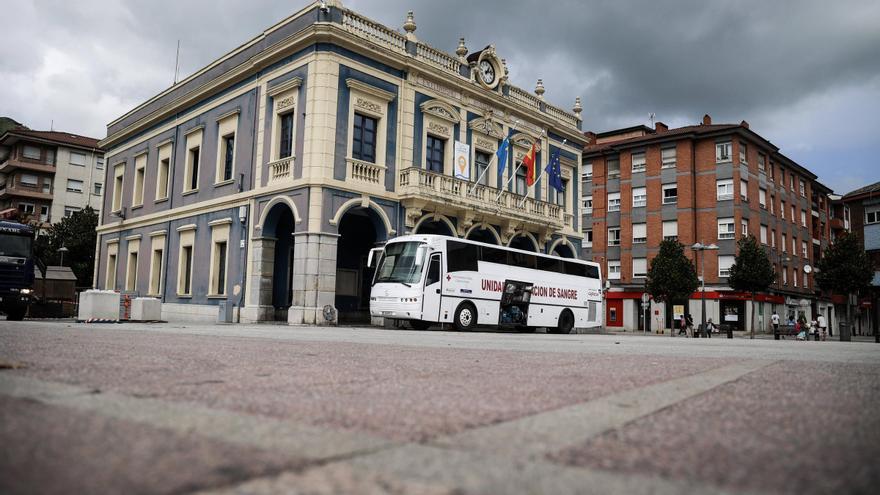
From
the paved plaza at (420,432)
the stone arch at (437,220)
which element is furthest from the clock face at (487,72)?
the paved plaza at (420,432)

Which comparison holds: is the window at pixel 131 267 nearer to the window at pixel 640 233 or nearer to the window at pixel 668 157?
the window at pixel 640 233

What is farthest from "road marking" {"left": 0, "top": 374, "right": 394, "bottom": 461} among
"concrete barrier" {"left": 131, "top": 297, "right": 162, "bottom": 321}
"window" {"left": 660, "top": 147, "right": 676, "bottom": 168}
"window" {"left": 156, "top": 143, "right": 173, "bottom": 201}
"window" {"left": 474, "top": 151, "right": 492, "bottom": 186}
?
"window" {"left": 660, "top": 147, "right": 676, "bottom": 168}

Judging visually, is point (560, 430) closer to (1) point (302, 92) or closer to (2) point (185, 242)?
(1) point (302, 92)

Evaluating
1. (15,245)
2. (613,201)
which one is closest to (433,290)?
(15,245)

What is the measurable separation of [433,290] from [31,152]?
61136 mm

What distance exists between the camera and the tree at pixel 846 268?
45.3 metres

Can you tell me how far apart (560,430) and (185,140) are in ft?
96.3

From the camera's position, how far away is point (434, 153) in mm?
26078

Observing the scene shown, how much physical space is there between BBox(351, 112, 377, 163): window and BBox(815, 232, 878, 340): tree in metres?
39.2

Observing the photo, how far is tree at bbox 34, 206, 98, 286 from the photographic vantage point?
154ft

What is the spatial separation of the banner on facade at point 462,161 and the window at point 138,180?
17.4 m

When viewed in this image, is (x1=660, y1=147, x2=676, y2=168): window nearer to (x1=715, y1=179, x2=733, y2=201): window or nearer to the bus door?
(x1=715, y1=179, x2=733, y2=201): window

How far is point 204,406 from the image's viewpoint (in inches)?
126

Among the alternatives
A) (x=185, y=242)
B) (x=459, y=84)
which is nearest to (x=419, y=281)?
(x=459, y=84)
